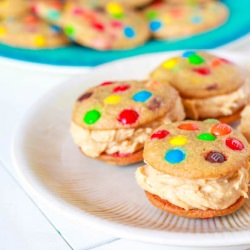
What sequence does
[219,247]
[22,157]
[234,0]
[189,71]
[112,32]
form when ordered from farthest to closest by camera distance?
[234,0] → [112,32] → [189,71] → [22,157] → [219,247]

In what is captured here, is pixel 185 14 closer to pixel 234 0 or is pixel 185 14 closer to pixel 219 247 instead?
pixel 234 0

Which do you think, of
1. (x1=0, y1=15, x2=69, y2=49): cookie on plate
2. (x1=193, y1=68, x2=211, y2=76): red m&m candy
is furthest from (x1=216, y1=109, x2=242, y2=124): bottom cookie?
(x1=0, y1=15, x2=69, y2=49): cookie on plate

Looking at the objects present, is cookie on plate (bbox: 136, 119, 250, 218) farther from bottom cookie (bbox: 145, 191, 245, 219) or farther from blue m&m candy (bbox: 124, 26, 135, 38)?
blue m&m candy (bbox: 124, 26, 135, 38)

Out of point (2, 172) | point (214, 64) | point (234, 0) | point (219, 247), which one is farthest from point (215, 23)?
point (219, 247)

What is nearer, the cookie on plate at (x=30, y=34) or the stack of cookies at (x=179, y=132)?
the stack of cookies at (x=179, y=132)

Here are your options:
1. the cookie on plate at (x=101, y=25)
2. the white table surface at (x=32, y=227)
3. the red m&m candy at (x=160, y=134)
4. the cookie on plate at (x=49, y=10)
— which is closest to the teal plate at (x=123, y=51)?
the cookie on plate at (x=101, y=25)

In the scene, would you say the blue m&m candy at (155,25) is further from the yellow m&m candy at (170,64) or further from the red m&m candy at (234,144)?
the red m&m candy at (234,144)

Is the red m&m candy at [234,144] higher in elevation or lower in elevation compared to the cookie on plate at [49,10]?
higher

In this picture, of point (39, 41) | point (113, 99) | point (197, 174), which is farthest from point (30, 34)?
point (197, 174)
